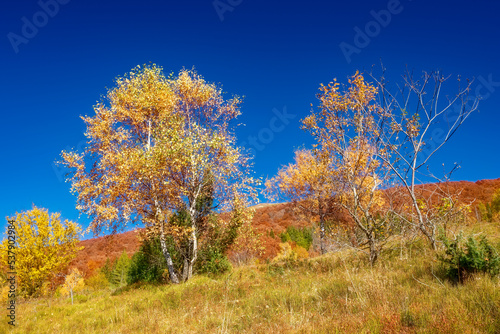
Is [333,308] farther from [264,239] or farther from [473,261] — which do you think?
[264,239]

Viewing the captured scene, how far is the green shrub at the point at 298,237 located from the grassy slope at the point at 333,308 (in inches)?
2131

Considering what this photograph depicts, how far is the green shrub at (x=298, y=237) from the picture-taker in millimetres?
64625

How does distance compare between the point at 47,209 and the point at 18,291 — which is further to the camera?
the point at 47,209

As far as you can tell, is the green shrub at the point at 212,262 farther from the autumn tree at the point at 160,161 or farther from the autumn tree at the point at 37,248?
the autumn tree at the point at 37,248

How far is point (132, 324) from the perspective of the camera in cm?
820

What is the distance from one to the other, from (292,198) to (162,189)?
650 inches

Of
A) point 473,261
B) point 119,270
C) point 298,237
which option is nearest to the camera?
point 473,261

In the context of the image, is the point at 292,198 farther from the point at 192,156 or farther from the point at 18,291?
the point at 18,291

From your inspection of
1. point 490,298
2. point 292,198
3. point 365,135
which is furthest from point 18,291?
point 490,298

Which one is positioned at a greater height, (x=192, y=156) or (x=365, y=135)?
(x=192, y=156)

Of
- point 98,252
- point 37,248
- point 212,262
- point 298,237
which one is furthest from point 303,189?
point 98,252

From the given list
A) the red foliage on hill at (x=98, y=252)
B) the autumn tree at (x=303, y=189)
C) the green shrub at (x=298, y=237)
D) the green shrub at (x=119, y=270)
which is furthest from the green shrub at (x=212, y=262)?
the green shrub at (x=298, y=237)

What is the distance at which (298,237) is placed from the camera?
66.8 metres

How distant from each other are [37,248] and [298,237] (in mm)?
53480
